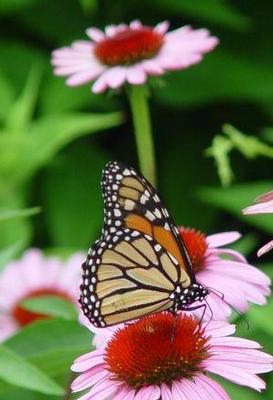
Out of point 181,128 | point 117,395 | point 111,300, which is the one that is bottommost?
point 117,395

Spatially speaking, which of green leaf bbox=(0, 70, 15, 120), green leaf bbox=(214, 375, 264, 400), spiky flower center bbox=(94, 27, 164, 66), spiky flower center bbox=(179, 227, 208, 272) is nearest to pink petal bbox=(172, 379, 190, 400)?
spiky flower center bbox=(179, 227, 208, 272)

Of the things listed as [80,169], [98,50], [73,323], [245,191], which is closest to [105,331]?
[73,323]

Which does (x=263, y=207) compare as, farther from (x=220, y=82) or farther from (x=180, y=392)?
(x=220, y=82)

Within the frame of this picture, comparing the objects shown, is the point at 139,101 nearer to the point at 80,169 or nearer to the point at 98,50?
the point at 98,50

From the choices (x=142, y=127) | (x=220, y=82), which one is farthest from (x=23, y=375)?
(x=220, y=82)

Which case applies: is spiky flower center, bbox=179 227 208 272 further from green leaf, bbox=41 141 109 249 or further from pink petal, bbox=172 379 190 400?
green leaf, bbox=41 141 109 249

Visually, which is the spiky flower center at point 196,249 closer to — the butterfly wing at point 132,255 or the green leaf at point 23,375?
the butterfly wing at point 132,255
